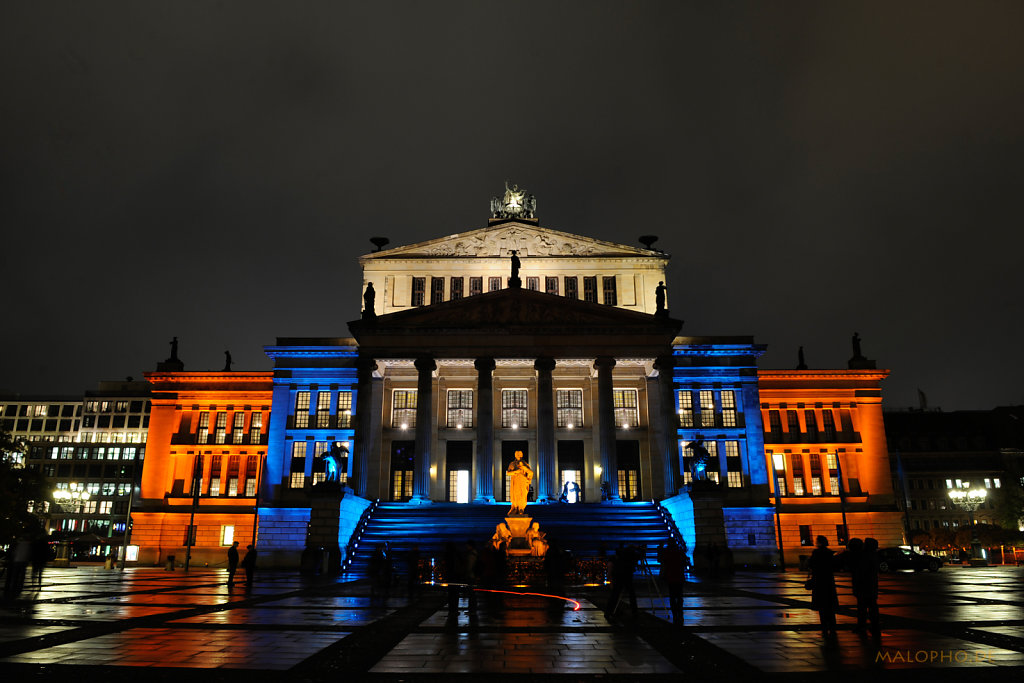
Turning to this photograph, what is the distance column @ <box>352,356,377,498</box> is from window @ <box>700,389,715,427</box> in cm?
2415

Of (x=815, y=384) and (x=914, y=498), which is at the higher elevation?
(x=815, y=384)

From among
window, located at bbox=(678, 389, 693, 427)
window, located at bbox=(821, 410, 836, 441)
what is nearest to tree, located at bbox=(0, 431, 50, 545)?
window, located at bbox=(678, 389, 693, 427)

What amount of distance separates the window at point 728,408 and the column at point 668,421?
6.27m

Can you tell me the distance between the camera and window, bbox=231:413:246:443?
196 ft

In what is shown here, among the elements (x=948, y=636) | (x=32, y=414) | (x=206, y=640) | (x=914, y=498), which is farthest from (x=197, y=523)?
(x=32, y=414)

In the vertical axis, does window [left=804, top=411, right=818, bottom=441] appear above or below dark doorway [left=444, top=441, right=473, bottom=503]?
above

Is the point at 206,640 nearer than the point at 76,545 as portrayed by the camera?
Yes

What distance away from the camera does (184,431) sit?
59719 mm

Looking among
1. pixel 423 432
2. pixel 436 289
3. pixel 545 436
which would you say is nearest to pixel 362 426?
pixel 423 432

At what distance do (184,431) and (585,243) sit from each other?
117 feet

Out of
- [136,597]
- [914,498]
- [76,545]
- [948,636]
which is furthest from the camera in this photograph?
[914,498]

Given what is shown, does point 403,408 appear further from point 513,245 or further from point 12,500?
point 12,500

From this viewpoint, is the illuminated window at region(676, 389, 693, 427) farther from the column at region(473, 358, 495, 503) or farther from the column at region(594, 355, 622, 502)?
the column at region(473, 358, 495, 503)

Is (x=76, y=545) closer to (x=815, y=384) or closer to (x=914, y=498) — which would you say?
(x=815, y=384)
